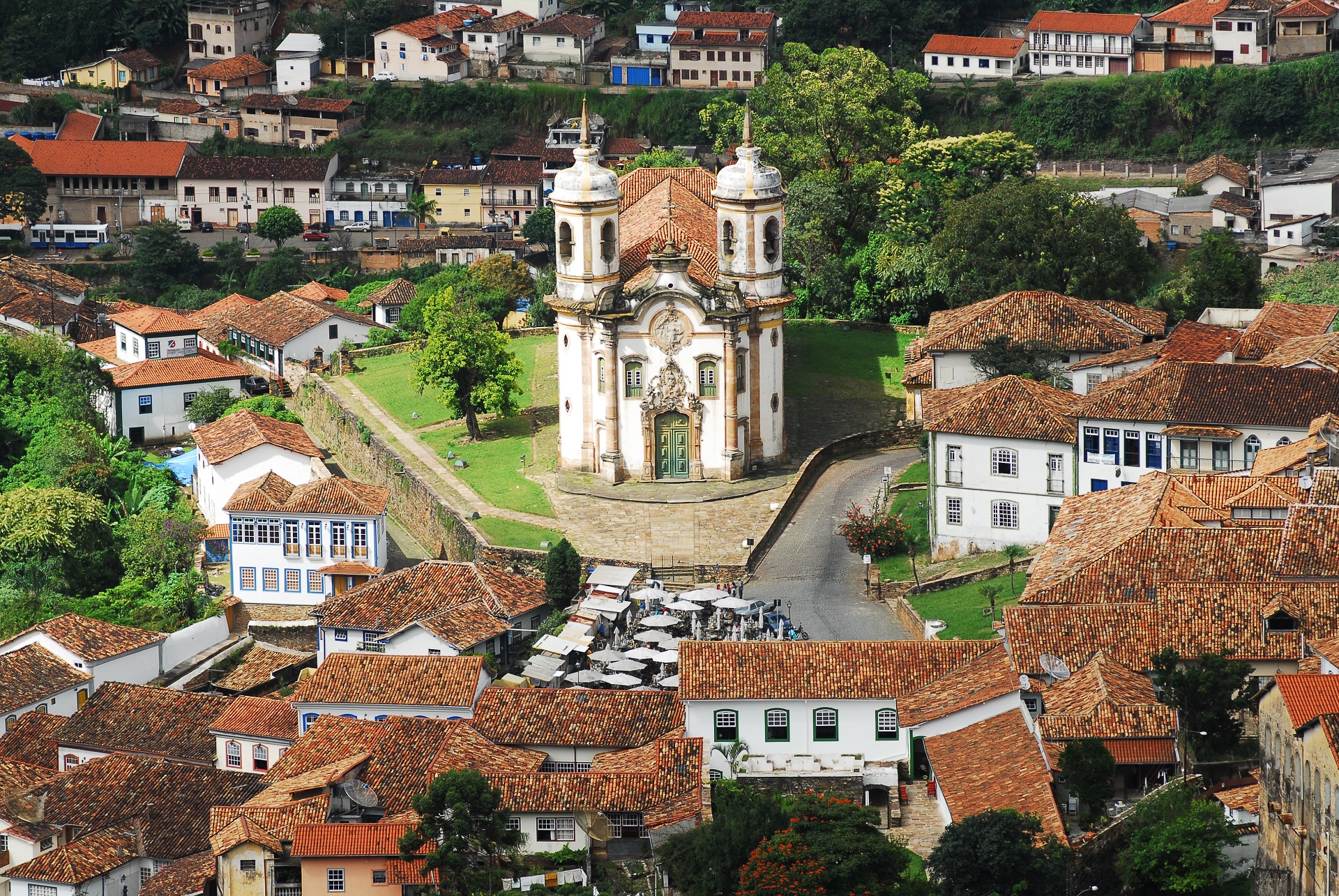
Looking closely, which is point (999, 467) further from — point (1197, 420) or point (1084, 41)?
point (1084, 41)

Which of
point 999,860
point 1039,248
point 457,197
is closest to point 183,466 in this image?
point 1039,248

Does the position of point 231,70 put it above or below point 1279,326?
above

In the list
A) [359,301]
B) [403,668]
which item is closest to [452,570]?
[403,668]

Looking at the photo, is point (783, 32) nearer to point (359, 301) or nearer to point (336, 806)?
point (359, 301)

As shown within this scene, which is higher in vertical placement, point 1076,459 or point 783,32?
Result: point 783,32

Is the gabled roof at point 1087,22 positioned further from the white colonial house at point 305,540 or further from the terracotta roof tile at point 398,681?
the terracotta roof tile at point 398,681

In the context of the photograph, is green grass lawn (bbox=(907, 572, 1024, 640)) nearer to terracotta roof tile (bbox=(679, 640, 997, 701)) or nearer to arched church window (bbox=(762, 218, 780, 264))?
terracotta roof tile (bbox=(679, 640, 997, 701))
